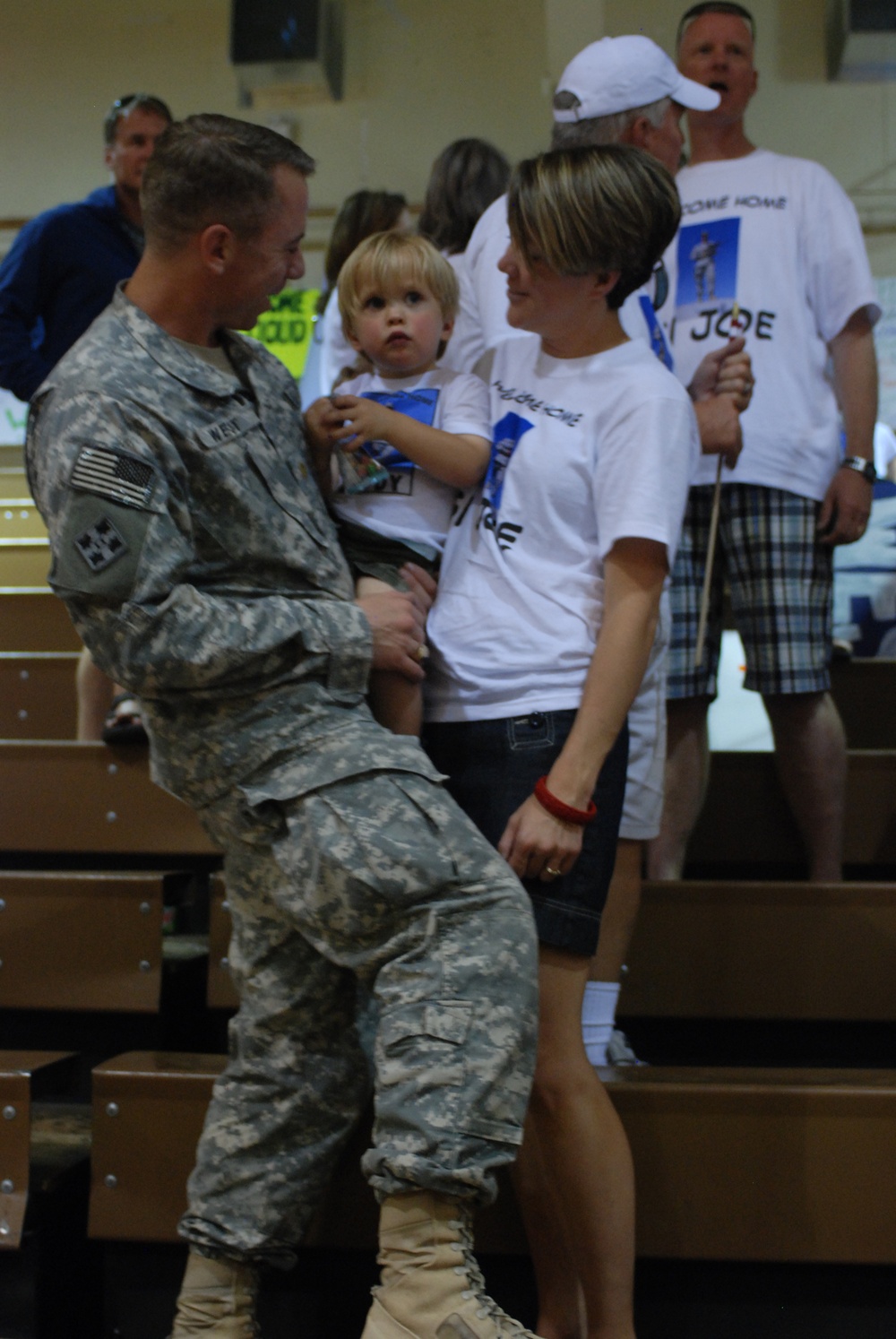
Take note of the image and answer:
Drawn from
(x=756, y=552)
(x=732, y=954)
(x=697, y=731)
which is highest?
(x=756, y=552)

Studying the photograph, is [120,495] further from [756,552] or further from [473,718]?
[756,552]

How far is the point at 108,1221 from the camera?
6.01 feet

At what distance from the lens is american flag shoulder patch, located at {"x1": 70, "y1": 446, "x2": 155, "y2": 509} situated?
133 cm

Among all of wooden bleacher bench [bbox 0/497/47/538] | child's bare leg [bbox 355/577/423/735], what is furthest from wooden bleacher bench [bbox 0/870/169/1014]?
wooden bleacher bench [bbox 0/497/47/538]

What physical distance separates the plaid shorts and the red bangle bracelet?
0.87 metres

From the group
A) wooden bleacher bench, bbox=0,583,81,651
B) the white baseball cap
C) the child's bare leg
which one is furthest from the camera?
wooden bleacher bench, bbox=0,583,81,651

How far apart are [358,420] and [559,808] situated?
21.1 inches

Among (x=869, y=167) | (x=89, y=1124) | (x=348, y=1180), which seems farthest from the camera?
(x=869, y=167)

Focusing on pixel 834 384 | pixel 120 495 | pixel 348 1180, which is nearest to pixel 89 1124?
pixel 348 1180

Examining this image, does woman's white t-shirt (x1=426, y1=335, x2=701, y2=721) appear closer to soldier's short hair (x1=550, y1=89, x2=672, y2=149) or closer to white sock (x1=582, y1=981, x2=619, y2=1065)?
white sock (x1=582, y1=981, x2=619, y2=1065)

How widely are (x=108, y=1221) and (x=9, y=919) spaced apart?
0.60 metres

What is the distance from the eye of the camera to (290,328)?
5555 mm

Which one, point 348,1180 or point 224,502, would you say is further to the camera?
point 348,1180

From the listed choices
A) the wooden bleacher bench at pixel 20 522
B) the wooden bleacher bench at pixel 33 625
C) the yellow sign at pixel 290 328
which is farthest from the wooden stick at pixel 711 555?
the yellow sign at pixel 290 328
